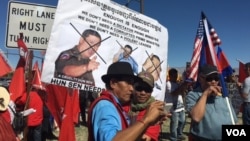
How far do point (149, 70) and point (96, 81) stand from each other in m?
1.23

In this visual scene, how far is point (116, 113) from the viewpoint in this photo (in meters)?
2.46

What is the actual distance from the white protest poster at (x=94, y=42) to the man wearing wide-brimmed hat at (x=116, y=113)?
124cm

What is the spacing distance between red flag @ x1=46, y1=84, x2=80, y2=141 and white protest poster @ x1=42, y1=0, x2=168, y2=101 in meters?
1.30

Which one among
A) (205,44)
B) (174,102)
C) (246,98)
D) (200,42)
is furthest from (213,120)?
(246,98)

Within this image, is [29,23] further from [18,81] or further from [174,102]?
[174,102]

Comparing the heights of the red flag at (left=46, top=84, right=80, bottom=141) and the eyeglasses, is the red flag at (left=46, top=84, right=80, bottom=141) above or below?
below

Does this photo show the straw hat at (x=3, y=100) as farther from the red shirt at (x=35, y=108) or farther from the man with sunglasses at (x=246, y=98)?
the man with sunglasses at (x=246, y=98)

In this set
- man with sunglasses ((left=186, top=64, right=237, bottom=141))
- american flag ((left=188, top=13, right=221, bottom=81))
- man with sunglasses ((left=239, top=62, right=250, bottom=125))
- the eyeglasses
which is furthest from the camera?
man with sunglasses ((left=239, top=62, right=250, bottom=125))

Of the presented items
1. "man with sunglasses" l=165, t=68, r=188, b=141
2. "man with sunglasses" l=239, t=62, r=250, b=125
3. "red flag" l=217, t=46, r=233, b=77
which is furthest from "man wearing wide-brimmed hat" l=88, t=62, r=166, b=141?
"man with sunglasses" l=239, t=62, r=250, b=125

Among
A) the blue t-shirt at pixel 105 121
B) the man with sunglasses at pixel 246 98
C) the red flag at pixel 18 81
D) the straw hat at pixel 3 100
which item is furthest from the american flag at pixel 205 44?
the man with sunglasses at pixel 246 98

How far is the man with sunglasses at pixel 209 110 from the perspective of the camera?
4.42 meters

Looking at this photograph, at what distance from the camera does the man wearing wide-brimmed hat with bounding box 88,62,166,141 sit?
2.20m

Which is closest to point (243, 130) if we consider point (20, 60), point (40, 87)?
point (20, 60)

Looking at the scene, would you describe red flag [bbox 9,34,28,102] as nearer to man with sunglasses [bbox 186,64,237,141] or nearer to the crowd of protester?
the crowd of protester
